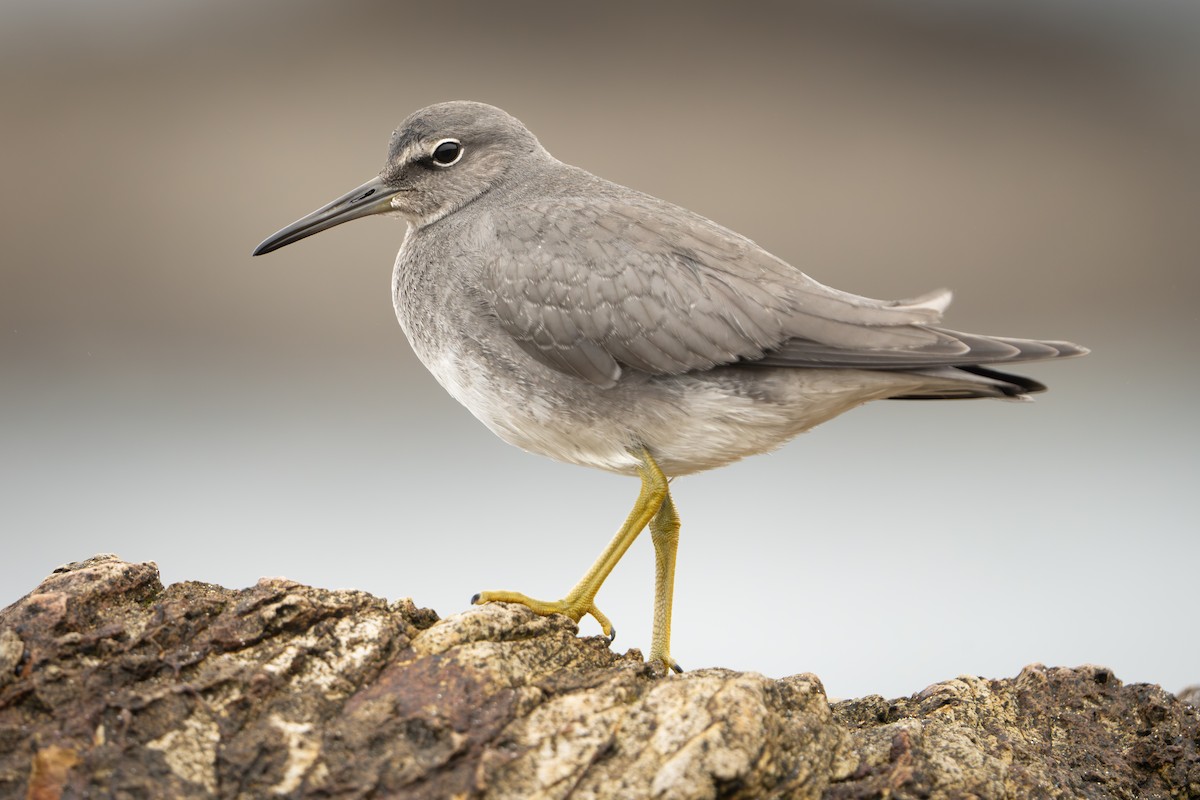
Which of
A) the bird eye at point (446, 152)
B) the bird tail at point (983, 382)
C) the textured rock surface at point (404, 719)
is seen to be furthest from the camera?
the bird eye at point (446, 152)

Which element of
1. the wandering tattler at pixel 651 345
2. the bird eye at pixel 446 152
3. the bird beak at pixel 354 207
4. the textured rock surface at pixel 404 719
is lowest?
the textured rock surface at pixel 404 719

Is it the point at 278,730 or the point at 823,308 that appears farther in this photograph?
the point at 823,308

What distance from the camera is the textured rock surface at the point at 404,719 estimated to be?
11.4 ft

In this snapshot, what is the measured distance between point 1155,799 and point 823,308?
2.51m

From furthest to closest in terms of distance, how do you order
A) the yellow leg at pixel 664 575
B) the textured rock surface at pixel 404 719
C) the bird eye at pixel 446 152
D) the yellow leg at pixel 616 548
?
the bird eye at pixel 446 152, the yellow leg at pixel 664 575, the yellow leg at pixel 616 548, the textured rock surface at pixel 404 719

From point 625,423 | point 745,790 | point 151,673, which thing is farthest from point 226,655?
point 625,423

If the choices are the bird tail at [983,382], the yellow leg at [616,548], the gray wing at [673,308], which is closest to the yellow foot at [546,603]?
the yellow leg at [616,548]

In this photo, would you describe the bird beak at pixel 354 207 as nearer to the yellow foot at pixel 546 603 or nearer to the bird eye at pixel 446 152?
the bird eye at pixel 446 152

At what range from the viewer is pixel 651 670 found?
14.2ft

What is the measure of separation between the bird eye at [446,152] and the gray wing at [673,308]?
1.06 m

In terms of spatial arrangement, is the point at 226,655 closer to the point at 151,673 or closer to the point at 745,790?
the point at 151,673

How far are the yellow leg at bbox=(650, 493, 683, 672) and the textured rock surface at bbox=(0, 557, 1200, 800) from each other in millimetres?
1420

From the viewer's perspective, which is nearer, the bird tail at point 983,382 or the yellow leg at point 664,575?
the bird tail at point 983,382

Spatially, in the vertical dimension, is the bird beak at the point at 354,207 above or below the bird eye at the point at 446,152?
below
